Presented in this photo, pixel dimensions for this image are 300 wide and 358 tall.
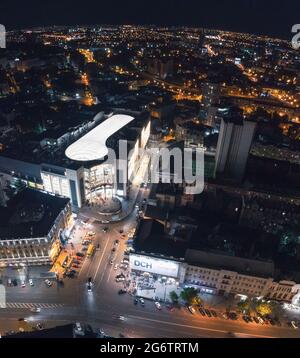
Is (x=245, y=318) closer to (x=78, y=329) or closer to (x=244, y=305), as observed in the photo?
(x=244, y=305)

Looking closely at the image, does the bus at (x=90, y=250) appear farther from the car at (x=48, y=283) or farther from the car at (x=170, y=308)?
the car at (x=170, y=308)

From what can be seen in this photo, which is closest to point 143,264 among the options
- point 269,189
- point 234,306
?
point 234,306

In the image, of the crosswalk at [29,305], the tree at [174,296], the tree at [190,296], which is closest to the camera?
the crosswalk at [29,305]

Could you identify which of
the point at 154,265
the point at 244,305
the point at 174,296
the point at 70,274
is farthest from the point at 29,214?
the point at 244,305

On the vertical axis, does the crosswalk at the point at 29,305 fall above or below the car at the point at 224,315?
below

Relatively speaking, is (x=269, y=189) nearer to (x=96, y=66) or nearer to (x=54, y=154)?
(x=54, y=154)

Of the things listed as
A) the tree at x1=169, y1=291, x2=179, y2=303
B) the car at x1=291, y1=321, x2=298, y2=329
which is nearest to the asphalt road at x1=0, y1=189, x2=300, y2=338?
the car at x1=291, y1=321, x2=298, y2=329

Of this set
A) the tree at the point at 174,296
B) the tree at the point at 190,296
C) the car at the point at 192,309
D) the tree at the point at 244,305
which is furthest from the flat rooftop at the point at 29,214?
the tree at the point at 244,305
